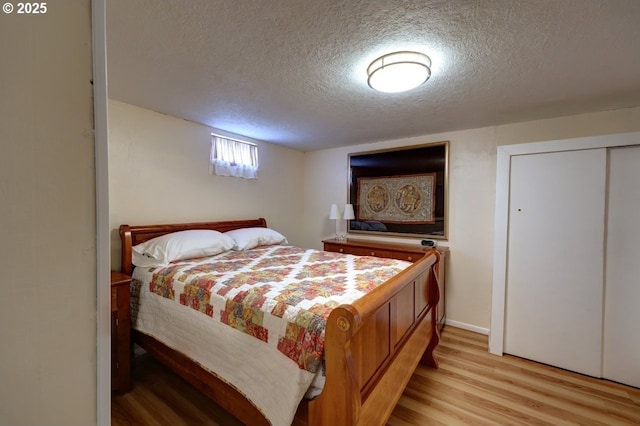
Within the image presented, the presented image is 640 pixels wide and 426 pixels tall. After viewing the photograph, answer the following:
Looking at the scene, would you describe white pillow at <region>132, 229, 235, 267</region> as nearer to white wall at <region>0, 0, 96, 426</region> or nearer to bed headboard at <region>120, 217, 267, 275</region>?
bed headboard at <region>120, 217, 267, 275</region>

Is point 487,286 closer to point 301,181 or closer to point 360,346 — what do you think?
point 360,346

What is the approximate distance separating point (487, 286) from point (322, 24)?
2995mm

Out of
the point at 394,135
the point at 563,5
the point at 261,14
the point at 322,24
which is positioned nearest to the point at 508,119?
the point at 394,135

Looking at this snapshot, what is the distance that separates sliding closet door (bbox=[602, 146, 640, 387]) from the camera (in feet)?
6.99

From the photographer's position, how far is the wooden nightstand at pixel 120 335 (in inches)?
75.8

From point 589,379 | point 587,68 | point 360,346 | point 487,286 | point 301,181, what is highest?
point 587,68

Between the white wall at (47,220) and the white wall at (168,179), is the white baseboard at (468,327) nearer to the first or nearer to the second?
the white wall at (168,179)

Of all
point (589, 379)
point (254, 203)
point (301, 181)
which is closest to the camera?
point (589, 379)

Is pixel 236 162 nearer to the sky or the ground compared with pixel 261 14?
nearer to the ground

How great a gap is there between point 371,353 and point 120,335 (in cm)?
184

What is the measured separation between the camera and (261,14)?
1278mm

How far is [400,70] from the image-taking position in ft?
5.22

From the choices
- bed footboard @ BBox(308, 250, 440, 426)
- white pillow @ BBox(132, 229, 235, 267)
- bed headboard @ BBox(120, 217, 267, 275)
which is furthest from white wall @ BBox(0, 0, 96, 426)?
bed headboard @ BBox(120, 217, 267, 275)

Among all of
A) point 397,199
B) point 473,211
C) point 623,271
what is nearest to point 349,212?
point 397,199
